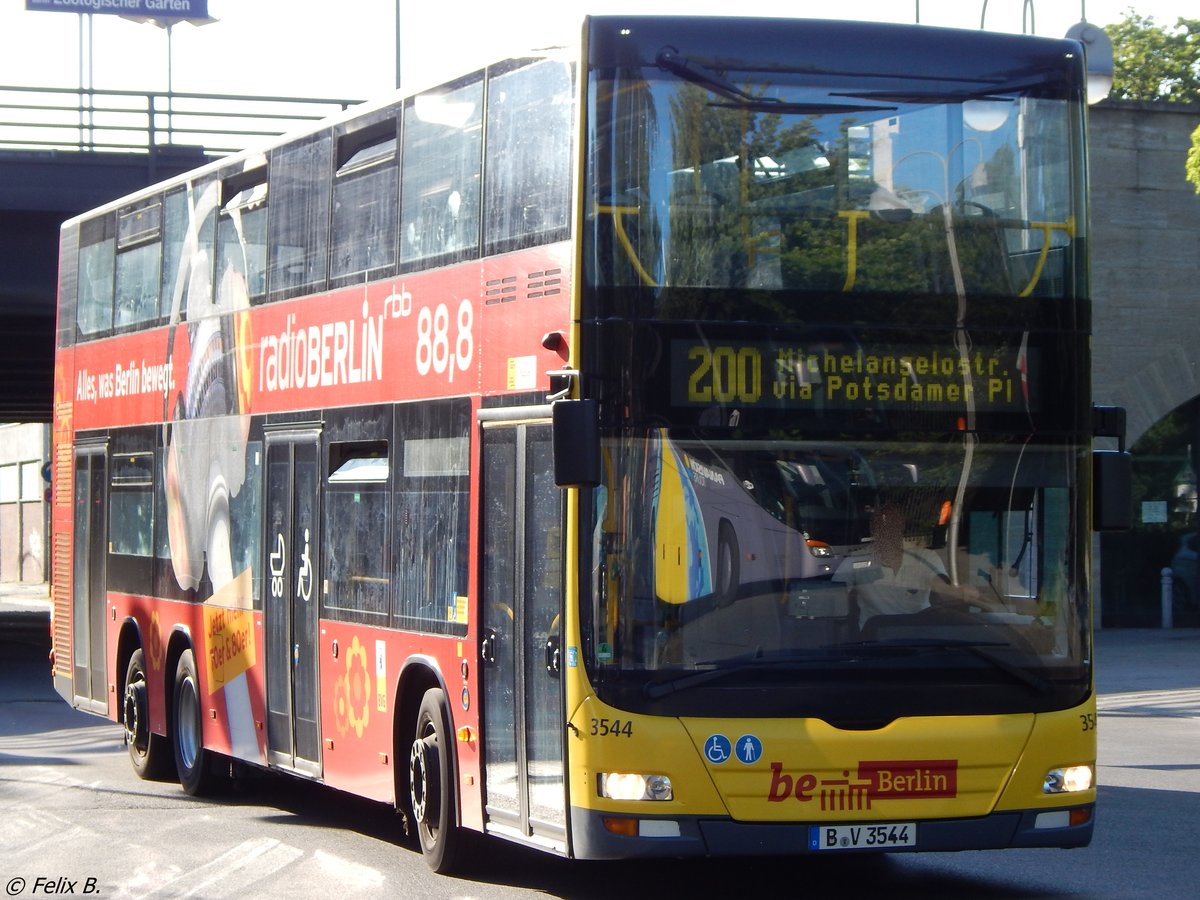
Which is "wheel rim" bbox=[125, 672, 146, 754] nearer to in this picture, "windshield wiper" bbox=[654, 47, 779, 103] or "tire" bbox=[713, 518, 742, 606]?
"tire" bbox=[713, 518, 742, 606]

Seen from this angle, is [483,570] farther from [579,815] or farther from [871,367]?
[871,367]

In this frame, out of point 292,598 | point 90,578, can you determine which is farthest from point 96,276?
point 292,598

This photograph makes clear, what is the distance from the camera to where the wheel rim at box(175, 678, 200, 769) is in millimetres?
14180

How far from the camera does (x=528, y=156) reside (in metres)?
9.46

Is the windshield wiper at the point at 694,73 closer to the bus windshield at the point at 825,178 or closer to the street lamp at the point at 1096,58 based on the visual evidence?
the bus windshield at the point at 825,178

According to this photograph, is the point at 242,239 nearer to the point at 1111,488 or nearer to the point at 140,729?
the point at 140,729

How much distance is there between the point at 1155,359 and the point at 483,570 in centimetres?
2035

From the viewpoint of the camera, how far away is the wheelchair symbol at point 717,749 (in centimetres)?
838

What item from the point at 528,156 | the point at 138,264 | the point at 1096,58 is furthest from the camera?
the point at 1096,58

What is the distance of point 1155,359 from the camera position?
28.1m

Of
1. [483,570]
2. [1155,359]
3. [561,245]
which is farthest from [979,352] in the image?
[1155,359]

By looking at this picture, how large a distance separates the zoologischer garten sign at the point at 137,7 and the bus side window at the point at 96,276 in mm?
16321

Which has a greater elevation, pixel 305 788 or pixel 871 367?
pixel 871 367

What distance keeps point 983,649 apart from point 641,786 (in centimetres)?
162
